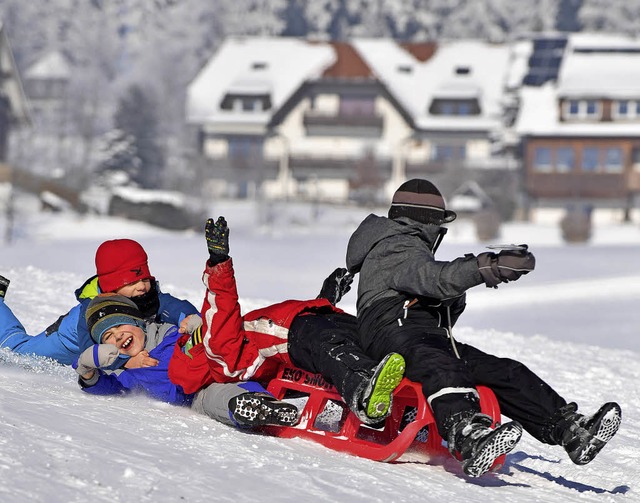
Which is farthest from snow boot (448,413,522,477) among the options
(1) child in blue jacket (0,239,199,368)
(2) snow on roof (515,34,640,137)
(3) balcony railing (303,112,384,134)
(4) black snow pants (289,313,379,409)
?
(3) balcony railing (303,112,384,134)

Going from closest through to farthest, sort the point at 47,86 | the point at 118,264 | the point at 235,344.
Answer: the point at 235,344
the point at 118,264
the point at 47,86

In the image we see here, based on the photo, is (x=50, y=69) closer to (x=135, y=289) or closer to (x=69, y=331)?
(x=69, y=331)

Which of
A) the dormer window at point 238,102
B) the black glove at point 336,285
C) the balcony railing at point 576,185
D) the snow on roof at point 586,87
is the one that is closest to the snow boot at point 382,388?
the black glove at point 336,285

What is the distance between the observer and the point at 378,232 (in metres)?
5.65

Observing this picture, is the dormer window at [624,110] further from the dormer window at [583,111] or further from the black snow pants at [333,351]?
the black snow pants at [333,351]

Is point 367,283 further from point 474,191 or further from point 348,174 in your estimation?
point 348,174

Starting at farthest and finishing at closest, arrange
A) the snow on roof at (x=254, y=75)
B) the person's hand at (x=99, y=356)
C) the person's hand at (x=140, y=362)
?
the snow on roof at (x=254, y=75), the person's hand at (x=140, y=362), the person's hand at (x=99, y=356)

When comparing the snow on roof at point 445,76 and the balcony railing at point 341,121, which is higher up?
the snow on roof at point 445,76

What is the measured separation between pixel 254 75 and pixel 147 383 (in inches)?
2205

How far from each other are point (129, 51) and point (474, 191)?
71.3m

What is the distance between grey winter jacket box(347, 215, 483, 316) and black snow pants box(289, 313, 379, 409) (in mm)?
182

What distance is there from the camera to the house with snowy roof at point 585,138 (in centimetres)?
5166

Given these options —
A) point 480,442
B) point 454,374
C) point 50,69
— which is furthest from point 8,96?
point 480,442

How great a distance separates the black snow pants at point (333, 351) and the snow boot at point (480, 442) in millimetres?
544
